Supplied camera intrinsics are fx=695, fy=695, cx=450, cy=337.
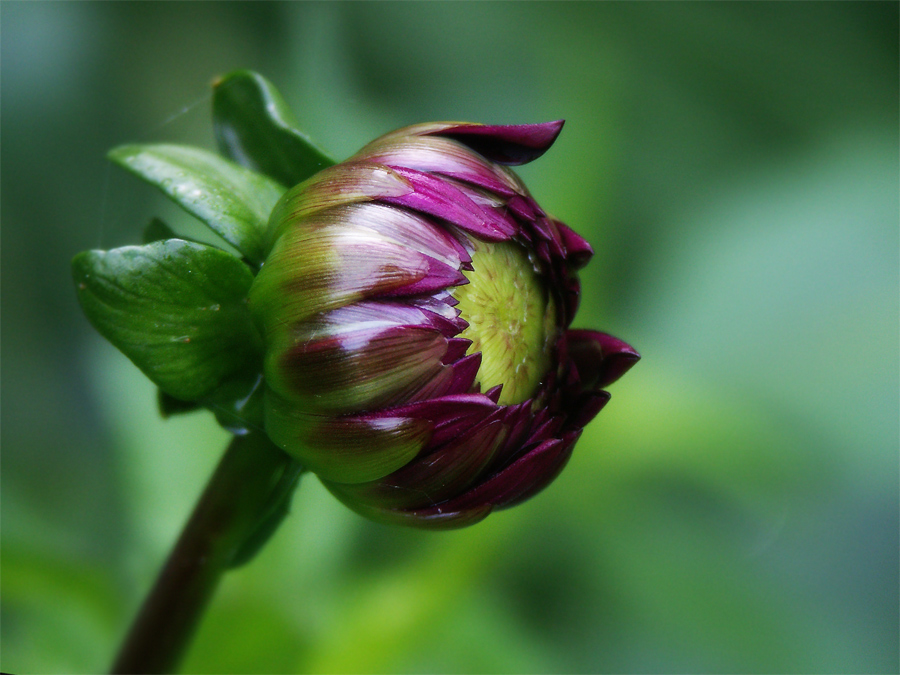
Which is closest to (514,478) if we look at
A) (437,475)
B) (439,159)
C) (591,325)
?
(437,475)

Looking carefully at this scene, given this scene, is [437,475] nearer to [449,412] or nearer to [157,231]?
[449,412]

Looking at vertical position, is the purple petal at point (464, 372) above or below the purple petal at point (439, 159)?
below

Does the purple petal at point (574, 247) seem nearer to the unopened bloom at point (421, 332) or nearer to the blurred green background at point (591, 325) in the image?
the unopened bloom at point (421, 332)

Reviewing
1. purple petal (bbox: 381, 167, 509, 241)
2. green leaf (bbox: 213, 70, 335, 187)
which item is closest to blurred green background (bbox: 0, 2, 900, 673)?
green leaf (bbox: 213, 70, 335, 187)

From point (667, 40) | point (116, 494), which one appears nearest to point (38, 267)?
point (116, 494)

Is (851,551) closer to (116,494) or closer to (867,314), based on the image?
(867,314)

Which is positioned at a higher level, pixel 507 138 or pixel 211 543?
pixel 507 138

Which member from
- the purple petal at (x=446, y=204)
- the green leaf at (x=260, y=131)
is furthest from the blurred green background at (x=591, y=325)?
the purple petal at (x=446, y=204)
